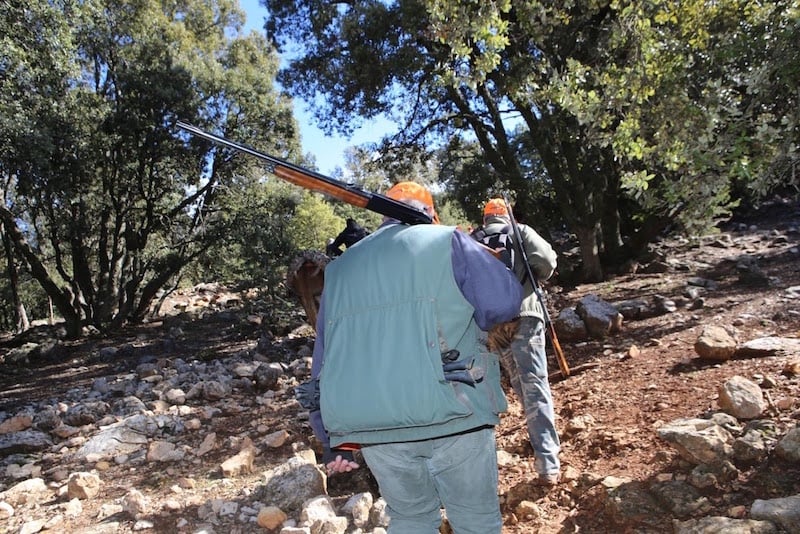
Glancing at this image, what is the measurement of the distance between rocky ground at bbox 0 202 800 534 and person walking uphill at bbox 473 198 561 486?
21 cm

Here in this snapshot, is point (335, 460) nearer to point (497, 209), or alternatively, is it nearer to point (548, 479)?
point (548, 479)

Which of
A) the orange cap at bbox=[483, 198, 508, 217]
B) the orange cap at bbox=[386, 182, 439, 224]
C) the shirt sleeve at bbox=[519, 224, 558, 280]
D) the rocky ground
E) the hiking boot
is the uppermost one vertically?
the orange cap at bbox=[483, 198, 508, 217]

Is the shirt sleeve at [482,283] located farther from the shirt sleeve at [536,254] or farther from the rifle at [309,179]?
the shirt sleeve at [536,254]

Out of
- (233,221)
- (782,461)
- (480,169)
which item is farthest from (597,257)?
(782,461)

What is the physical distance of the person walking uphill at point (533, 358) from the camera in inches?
134

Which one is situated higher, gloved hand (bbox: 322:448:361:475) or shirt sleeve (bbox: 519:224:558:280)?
shirt sleeve (bbox: 519:224:558:280)

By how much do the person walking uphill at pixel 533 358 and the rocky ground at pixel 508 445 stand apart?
0.69ft

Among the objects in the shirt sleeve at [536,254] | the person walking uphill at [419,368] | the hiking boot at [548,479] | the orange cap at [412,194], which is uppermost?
the orange cap at [412,194]

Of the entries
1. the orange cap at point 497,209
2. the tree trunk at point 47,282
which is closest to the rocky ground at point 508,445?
the orange cap at point 497,209

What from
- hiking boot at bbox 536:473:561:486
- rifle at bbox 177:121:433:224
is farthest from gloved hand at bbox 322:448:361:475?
hiking boot at bbox 536:473:561:486

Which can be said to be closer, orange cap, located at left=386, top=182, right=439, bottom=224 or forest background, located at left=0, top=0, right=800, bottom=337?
orange cap, located at left=386, top=182, right=439, bottom=224

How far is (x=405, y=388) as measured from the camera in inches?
74.4

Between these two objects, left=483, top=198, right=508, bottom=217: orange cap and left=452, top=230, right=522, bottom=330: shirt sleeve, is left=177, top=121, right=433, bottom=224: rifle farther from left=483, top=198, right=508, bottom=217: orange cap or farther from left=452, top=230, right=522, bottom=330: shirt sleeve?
left=483, top=198, right=508, bottom=217: orange cap

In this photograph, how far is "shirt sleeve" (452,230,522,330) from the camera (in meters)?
2.01
